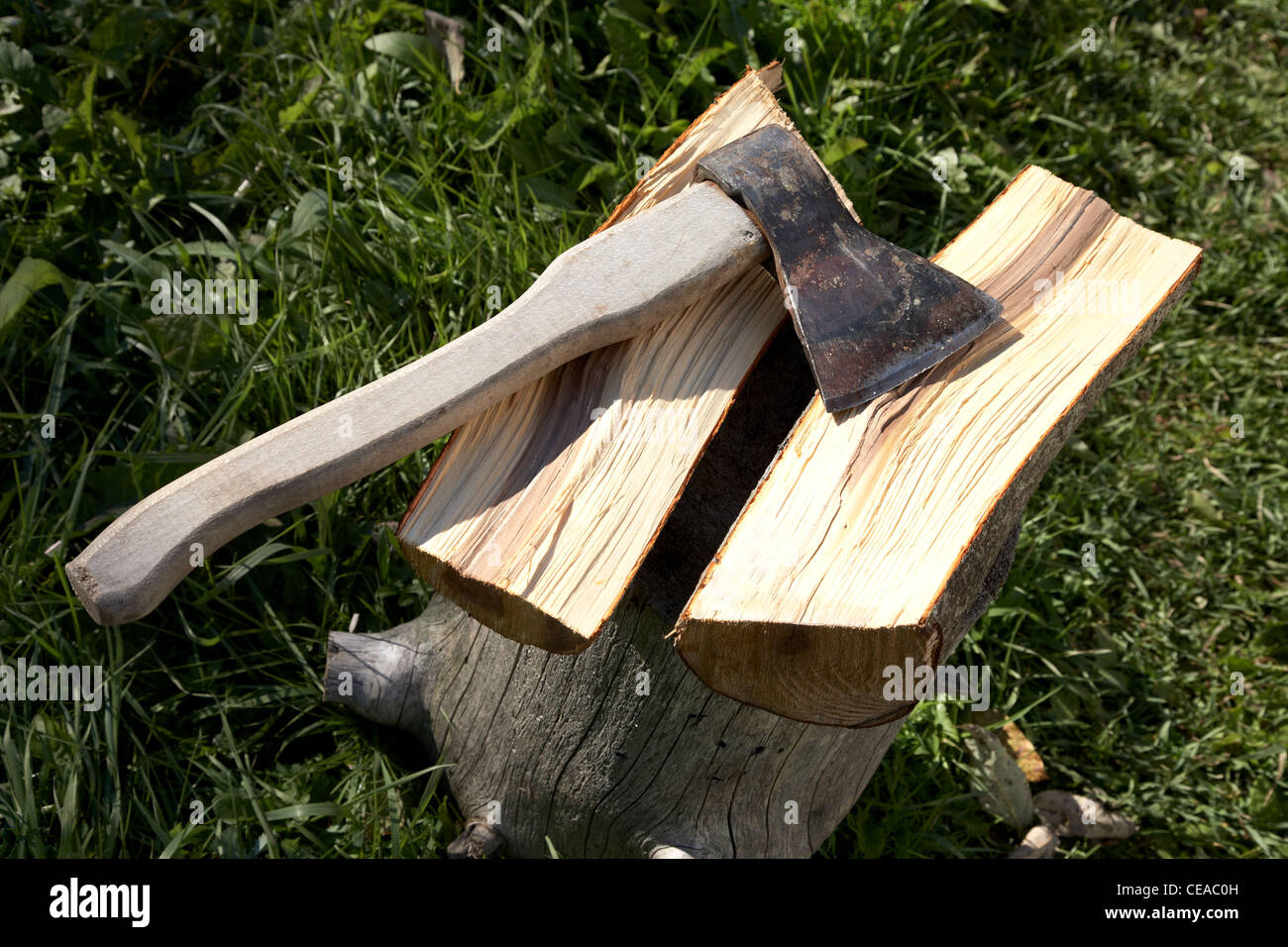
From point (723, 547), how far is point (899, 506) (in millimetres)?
311

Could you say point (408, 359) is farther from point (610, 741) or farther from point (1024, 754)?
point (1024, 754)

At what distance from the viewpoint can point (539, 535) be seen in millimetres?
1857

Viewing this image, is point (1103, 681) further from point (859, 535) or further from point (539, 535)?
point (539, 535)

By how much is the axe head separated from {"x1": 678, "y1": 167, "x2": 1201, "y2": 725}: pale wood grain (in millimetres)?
59

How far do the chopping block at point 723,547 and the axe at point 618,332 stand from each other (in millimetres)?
107

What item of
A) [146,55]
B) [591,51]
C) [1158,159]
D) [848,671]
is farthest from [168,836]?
[1158,159]

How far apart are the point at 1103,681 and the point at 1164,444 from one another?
0.96 metres

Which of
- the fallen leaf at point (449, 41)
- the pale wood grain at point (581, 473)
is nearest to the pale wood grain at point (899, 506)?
the pale wood grain at point (581, 473)

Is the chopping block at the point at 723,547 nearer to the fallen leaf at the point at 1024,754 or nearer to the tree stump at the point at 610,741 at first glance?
the tree stump at the point at 610,741

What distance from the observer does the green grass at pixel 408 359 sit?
2.59 metres

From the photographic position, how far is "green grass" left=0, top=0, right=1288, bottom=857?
259 centimetres

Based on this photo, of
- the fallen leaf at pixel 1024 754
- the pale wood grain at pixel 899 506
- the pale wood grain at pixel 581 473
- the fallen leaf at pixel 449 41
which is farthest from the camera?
the fallen leaf at pixel 449 41

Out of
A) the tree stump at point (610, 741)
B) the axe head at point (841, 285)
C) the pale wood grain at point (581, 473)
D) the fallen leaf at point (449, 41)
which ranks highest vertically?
the fallen leaf at point (449, 41)

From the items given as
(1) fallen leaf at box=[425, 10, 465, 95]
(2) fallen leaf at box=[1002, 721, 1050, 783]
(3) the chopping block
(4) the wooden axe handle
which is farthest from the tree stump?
(1) fallen leaf at box=[425, 10, 465, 95]
